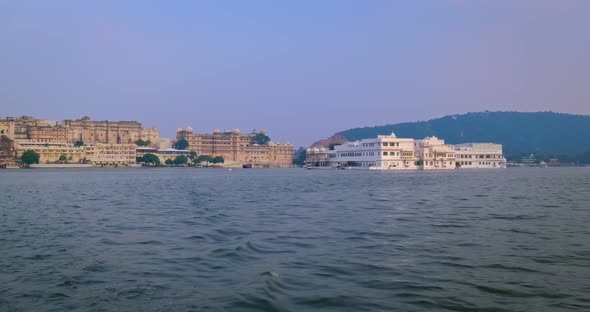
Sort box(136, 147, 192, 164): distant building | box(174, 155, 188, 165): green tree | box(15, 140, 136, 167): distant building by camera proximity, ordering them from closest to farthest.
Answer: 1. box(15, 140, 136, 167): distant building
2. box(136, 147, 192, 164): distant building
3. box(174, 155, 188, 165): green tree

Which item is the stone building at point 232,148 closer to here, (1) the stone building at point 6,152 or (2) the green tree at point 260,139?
(2) the green tree at point 260,139

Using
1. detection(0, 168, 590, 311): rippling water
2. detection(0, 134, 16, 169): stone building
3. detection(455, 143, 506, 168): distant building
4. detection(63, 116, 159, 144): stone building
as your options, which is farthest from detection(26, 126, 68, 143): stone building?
detection(0, 168, 590, 311): rippling water

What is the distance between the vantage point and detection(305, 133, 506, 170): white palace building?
8750cm

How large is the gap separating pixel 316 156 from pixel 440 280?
355 feet

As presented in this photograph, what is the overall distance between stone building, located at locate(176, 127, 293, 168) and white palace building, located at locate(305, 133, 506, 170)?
35.5 m

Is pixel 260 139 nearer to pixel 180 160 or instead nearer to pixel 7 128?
pixel 180 160

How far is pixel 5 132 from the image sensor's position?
11112 cm

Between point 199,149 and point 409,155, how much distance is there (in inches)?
2733

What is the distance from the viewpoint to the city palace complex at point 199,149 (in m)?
91.0

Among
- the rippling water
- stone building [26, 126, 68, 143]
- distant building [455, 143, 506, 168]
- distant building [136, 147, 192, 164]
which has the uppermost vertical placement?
stone building [26, 126, 68, 143]

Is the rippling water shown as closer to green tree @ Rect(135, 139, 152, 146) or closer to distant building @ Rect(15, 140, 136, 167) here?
distant building @ Rect(15, 140, 136, 167)

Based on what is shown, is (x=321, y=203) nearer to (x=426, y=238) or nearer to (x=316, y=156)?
(x=426, y=238)

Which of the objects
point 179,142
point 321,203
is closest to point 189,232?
point 321,203

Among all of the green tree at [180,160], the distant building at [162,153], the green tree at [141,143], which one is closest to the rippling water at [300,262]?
the distant building at [162,153]
